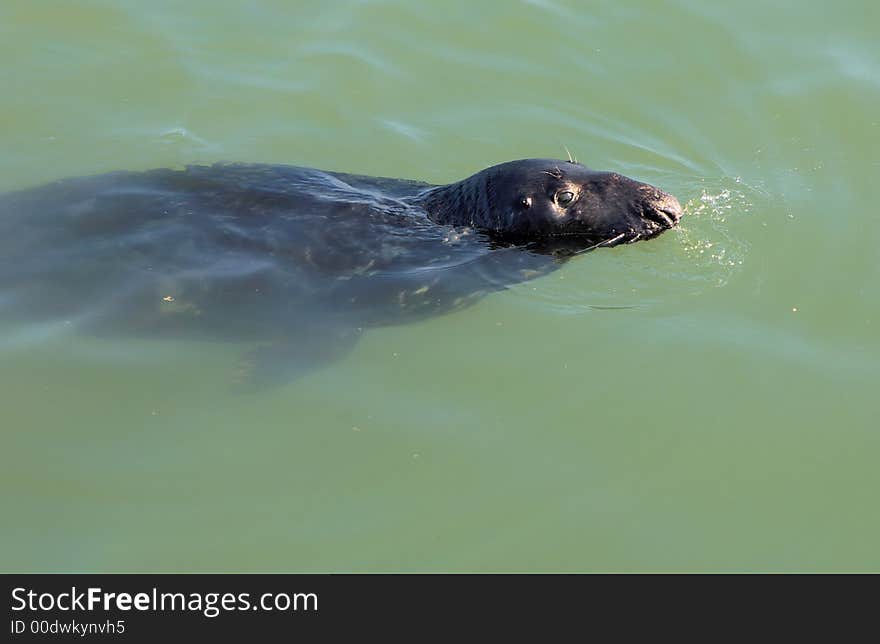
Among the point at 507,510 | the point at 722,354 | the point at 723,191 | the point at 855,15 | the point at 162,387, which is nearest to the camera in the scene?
the point at 507,510

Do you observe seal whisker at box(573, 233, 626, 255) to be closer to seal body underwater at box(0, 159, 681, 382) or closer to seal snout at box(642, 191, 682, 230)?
seal body underwater at box(0, 159, 681, 382)

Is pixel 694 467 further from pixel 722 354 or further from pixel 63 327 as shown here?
pixel 63 327

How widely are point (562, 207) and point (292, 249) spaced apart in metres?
2.04

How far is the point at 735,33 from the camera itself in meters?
12.2

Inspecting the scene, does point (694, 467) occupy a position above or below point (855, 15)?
below

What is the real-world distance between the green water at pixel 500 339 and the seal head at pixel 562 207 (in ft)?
1.36

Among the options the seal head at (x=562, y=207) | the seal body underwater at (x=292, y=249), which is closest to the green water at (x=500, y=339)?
the seal body underwater at (x=292, y=249)

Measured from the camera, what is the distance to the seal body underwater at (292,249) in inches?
324


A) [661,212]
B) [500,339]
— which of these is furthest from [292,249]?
[661,212]

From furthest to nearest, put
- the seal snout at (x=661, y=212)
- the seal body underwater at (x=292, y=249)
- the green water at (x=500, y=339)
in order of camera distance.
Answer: the seal snout at (x=661, y=212) → the seal body underwater at (x=292, y=249) → the green water at (x=500, y=339)

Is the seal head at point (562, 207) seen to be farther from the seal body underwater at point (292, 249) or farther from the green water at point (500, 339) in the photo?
the green water at point (500, 339)

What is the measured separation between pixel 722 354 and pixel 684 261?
1017mm

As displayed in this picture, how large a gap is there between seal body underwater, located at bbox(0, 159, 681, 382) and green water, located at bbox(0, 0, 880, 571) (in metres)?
0.28

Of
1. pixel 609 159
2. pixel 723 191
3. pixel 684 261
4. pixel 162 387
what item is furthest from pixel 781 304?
pixel 162 387
